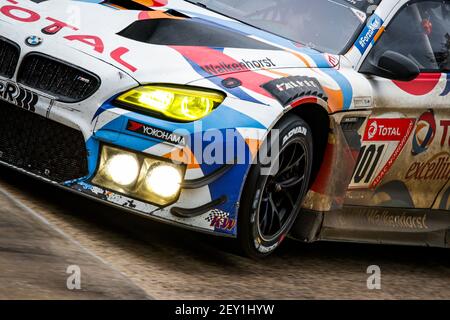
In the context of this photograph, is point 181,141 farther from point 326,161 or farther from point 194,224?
point 326,161

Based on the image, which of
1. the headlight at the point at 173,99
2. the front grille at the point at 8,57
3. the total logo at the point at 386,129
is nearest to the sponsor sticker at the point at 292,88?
the headlight at the point at 173,99

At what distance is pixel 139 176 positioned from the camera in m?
5.12

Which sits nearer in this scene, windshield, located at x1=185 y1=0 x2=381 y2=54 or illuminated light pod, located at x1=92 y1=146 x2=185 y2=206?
illuminated light pod, located at x1=92 y1=146 x2=185 y2=206

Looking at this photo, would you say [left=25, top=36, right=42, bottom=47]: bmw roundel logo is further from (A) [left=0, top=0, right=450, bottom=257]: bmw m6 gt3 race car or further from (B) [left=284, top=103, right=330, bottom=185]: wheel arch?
(B) [left=284, top=103, right=330, bottom=185]: wheel arch

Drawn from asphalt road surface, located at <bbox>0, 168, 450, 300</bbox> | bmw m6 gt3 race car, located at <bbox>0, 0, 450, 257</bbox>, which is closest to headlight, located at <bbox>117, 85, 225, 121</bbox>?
bmw m6 gt3 race car, located at <bbox>0, 0, 450, 257</bbox>

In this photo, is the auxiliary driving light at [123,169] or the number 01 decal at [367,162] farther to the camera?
the number 01 decal at [367,162]

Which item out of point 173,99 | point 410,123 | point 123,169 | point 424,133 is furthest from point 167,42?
point 424,133

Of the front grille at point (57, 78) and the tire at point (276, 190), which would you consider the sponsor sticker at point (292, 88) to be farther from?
the front grille at point (57, 78)

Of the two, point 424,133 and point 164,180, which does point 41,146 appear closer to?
point 164,180

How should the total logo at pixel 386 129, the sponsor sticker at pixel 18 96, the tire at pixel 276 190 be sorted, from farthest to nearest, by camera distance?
the total logo at pixel 386 129
the sponsor sticker at pixel 18 96
the tire at pixel 276 190

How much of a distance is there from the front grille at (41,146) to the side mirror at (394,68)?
1.80 m

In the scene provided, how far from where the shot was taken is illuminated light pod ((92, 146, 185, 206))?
5.06 metres

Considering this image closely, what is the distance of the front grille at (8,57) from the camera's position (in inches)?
214

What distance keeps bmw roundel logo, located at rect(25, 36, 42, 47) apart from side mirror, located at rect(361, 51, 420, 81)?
1.85 m
